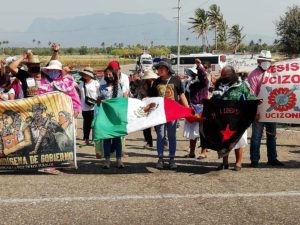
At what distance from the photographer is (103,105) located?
7941 millimetres

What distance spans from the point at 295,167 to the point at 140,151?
132 inches

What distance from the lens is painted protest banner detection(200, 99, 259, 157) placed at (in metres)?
7.65

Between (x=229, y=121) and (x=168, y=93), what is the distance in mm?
1108

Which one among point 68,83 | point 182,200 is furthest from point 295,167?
point 68,83

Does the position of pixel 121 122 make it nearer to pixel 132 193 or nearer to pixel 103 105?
pixel 103 105

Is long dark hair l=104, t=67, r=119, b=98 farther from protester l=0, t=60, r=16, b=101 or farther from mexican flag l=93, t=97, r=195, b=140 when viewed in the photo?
protester l=0, t=60, r=16, b=101

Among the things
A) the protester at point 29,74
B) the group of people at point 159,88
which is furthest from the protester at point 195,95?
the protester at point 29,74

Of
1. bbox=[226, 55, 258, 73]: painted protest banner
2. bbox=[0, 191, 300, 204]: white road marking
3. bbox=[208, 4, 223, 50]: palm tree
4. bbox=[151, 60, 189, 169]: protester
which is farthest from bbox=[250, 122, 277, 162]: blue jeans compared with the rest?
bbox=[208, 4, 223, 50]: palm tree

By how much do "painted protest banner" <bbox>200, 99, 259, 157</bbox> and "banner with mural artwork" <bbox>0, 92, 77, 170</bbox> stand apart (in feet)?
7.41

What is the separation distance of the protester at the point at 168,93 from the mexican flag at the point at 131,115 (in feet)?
0.60

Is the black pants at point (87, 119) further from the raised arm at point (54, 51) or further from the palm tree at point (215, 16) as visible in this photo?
the palm tree at point (215, 16)

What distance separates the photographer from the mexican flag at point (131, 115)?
302 inches

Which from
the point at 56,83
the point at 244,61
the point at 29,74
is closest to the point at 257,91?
the point at 56,83

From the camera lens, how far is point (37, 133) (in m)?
7.43
